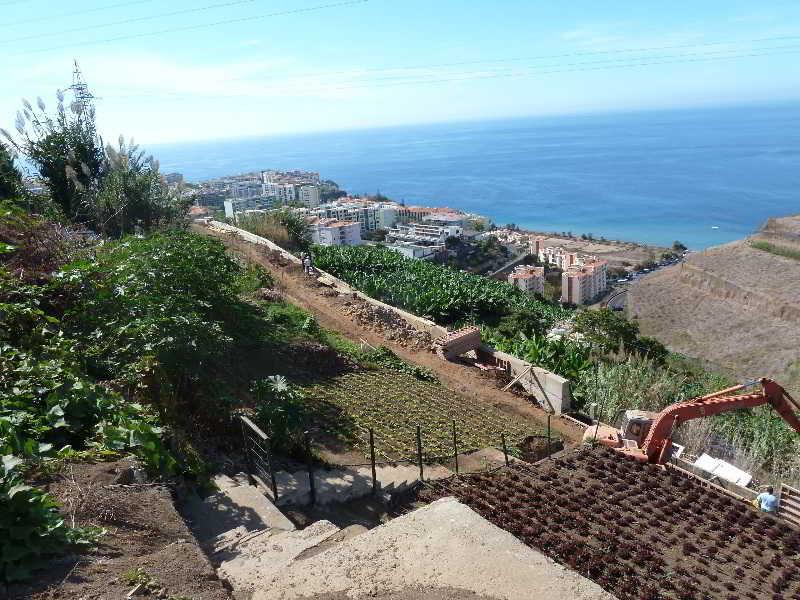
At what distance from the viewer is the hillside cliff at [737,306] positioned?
24.4 m

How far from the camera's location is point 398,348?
47.0 ft

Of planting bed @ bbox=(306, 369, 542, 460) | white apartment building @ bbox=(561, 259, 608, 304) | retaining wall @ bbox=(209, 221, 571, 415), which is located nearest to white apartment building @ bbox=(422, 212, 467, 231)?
white apartment building @ bbox=(561, 259, 608, 304)

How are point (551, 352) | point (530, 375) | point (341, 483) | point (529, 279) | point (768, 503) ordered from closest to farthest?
point (341, 483), point (768, 503), point (530, 375), point (551, 352), point (529, 279)

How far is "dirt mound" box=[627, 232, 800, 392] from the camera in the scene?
24.2 meters

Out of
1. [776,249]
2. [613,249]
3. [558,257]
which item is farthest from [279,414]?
[613,249]

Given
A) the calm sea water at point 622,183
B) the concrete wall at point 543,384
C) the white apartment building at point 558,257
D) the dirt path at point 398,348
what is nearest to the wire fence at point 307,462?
the dirt path at point 398,348

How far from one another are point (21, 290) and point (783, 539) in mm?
9661

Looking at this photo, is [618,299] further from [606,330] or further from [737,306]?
[606,330]

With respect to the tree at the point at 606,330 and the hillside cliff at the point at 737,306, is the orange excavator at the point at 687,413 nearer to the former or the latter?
the tree at the point at 606,330

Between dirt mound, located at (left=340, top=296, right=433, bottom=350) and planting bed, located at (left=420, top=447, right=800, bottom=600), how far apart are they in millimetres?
6269

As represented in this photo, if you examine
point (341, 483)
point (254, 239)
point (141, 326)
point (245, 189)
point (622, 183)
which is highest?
point (141, 326)

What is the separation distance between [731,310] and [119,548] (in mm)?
32819

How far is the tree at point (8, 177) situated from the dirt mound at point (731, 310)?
23.1 m

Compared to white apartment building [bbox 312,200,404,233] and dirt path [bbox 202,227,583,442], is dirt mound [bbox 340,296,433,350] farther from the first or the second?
white apartment building [bbox 312,200,404,233]
